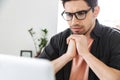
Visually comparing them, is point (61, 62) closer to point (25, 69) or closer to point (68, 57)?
point (68, 57)

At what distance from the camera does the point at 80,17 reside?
4.20 feet

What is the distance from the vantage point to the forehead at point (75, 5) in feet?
4.14

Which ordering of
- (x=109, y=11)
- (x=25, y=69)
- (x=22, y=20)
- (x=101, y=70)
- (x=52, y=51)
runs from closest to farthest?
(x=25, y=69), (x=101, y=70), (x=52, y=51), (x=109, y=11), (x=22, y=20)

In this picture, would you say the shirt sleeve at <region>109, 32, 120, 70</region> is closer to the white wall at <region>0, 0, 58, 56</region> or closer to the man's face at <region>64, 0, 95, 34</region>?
the man's face at <region>64, 0, 95, 34</region>

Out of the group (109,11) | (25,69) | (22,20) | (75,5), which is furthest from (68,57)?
(22,20)

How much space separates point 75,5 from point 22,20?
2.21 meters

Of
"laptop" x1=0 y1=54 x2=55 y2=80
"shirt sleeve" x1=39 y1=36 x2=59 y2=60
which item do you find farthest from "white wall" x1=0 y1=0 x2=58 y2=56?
"laptop" x1=0 y1=54 x2=55 y2=80

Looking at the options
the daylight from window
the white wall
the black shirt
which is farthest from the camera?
the white wall

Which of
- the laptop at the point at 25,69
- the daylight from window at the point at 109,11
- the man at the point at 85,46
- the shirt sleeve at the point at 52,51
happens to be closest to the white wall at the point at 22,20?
the daylight from window at the point at 109,11

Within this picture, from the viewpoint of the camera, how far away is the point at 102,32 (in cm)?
136

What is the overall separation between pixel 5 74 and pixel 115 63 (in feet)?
2.79

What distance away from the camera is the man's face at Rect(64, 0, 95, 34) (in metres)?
1.27

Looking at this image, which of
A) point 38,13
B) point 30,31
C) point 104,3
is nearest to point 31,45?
point 30,31

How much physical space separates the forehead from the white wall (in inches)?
78.0
